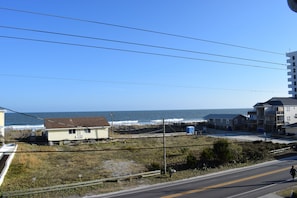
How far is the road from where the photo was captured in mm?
19703

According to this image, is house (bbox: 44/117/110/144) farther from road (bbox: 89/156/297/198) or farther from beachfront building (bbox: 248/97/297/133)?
beachfront building (bbox: 248/97/297/133)

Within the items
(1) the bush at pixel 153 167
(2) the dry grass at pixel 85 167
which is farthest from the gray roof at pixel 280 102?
(1) the bush at pixel 153 167

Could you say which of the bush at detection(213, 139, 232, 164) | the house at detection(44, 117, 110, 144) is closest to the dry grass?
the bush at detection(213, 139, 232, 164)

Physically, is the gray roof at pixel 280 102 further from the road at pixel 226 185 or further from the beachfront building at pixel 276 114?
the road at pixel 226 185

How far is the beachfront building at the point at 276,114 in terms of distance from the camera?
63375mm

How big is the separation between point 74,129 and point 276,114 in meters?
42.7

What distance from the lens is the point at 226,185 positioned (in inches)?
864

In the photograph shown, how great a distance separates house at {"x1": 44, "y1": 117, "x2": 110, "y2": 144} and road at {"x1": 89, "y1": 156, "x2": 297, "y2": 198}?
2746 cm

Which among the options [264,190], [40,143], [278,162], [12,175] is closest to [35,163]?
[12,175]

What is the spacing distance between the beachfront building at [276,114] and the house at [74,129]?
37049mm

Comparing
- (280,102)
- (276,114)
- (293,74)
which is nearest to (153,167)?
(276,114)

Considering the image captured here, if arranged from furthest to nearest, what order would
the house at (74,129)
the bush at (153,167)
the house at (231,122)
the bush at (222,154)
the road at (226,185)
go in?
the house at (231,122) → the house at (74,129) → the bush at (222,154) → the bush at (153,167) → the road at (226,185)

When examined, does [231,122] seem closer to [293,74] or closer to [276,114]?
[276,114]

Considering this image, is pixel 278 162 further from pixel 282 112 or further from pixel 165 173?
pixel 282 112
